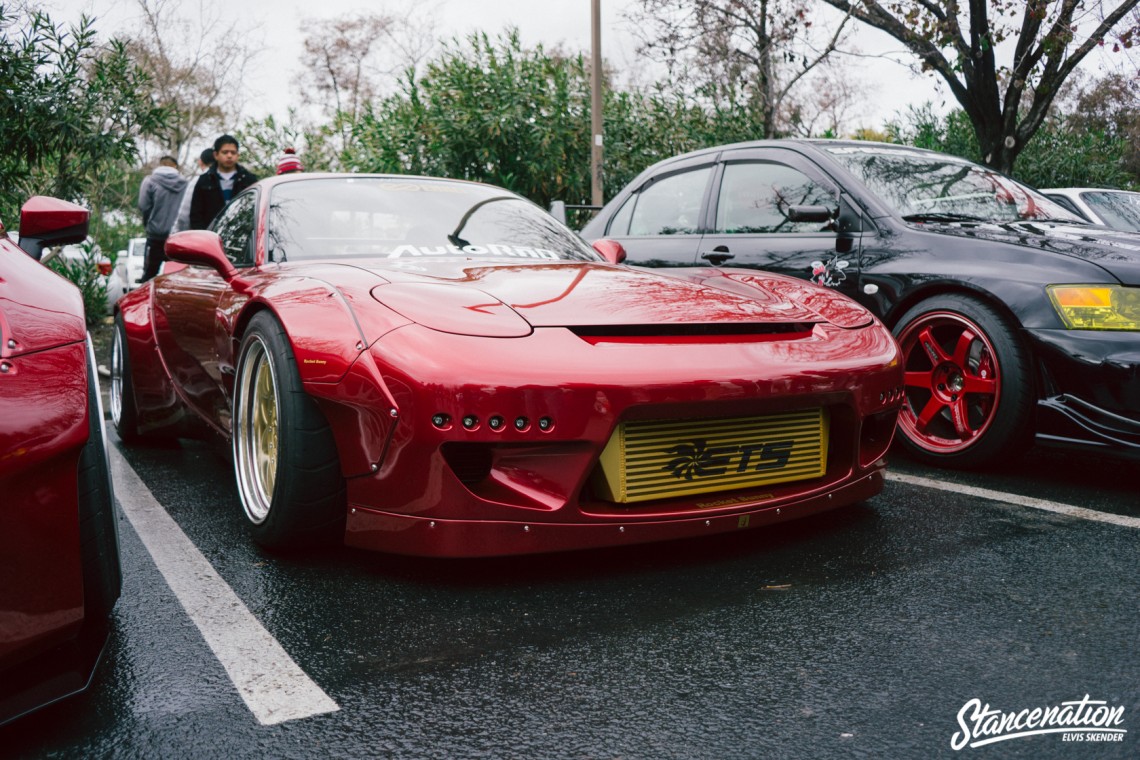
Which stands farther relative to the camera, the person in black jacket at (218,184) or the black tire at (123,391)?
the person in black jacket at (218,184)

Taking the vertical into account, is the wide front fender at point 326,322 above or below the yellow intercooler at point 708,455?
above

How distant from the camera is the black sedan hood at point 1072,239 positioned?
11.5 feet

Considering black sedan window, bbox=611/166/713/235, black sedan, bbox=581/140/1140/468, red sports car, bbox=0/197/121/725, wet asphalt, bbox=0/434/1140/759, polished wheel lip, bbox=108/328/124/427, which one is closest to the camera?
red sports car, bbox=0/197/121/725

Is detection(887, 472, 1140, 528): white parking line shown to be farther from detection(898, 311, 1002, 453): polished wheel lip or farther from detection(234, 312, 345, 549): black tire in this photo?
detection(234, 312, 345, 549): black tire

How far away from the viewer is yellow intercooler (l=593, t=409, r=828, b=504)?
2500 millimetres

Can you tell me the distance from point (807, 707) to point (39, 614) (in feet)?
4.52

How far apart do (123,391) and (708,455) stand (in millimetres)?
3122

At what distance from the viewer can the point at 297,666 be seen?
82.5 inches

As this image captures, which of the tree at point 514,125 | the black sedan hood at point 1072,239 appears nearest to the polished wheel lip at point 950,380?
the black sedan hood at point 1072,239

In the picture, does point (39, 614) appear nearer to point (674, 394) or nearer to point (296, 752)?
point (296, 752)

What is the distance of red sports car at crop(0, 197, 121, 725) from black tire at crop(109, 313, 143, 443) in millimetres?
2651

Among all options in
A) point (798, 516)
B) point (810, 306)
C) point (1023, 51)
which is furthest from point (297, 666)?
point (1023, 51)

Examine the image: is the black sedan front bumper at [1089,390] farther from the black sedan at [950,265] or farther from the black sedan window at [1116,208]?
the black sedan window at [1116,208]

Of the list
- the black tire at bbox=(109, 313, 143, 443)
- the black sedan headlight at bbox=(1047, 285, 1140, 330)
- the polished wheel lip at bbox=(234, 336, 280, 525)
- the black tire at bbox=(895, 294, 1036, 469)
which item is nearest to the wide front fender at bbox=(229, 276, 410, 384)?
the polished wheel lip at bbox=(234, 336, 280, 525)
